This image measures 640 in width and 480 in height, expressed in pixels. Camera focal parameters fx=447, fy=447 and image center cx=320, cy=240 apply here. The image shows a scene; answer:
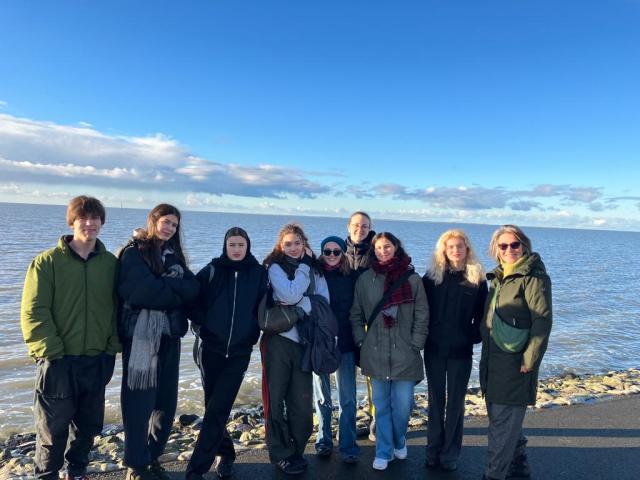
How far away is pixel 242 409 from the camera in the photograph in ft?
23.9

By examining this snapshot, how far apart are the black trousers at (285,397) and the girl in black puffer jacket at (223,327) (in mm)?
258

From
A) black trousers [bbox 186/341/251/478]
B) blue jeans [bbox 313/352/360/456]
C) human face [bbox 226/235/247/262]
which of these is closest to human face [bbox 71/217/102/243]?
human face [bbox 226/235/247/262]

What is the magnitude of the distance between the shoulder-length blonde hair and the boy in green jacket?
9.88ft

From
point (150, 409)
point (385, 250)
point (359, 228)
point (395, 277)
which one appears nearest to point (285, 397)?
point (150, 409)

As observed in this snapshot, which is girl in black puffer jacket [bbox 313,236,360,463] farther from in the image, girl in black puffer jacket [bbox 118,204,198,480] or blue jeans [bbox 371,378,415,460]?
girl in black puffer jacket [bbox 118,204,198,480]

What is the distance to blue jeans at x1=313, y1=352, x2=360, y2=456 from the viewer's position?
14.9ft

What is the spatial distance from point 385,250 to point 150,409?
102 inches

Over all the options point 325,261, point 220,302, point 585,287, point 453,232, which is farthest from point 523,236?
point 585,287

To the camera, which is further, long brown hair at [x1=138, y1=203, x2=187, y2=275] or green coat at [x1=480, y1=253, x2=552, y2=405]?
long brown hair at [x1=138, y1=203, x2=187, y2=275]

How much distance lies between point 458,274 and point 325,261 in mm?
1341

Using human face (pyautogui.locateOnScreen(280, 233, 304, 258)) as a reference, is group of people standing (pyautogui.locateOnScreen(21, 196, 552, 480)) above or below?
below

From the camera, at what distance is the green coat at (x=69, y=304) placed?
3461mm

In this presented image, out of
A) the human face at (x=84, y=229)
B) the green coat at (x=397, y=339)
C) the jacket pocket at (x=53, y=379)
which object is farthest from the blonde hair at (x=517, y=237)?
the jacket pocket at (x=53, y=379)

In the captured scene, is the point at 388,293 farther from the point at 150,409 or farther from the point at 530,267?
the point at 150,409
